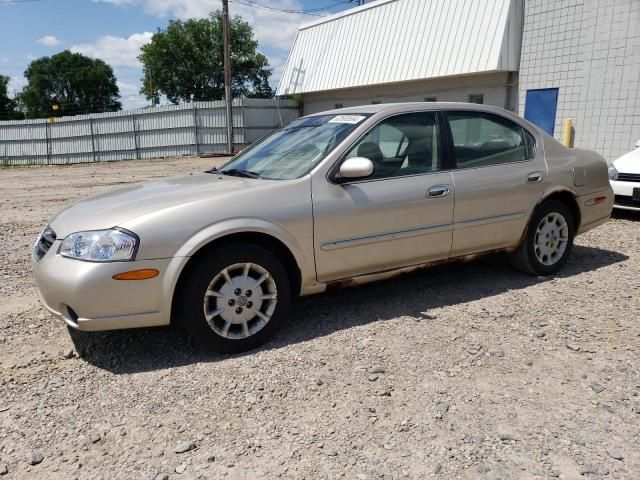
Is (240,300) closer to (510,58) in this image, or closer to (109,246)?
(109,246)

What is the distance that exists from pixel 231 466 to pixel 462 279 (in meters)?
3.22

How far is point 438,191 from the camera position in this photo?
4113 mm

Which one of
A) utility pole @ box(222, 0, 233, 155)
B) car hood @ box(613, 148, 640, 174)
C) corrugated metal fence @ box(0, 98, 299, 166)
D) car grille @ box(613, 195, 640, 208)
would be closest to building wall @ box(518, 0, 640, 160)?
car hood @ box(613, 148, 640, 174)

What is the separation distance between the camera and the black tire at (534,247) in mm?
4781

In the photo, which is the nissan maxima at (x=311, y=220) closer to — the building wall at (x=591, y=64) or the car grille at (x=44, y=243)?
the car grille at (x=44, y=243)

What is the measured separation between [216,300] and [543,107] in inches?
510

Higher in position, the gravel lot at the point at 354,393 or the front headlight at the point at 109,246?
the front headlight at the point at 109,246

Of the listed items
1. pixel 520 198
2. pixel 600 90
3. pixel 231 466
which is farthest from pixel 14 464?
pixel 600 90

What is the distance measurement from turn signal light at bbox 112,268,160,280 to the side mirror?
144 cm

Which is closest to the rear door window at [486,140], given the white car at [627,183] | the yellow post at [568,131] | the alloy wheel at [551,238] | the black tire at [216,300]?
the alloy wheel at [551,238]

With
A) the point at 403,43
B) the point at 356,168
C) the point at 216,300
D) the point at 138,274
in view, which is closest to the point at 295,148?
the point at 356,168

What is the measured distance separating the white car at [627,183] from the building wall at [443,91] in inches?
293

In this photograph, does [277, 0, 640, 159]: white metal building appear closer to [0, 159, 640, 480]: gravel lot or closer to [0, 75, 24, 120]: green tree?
[0, 159, 640, 480]: gravel lot

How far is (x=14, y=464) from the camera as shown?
8.02 feet
